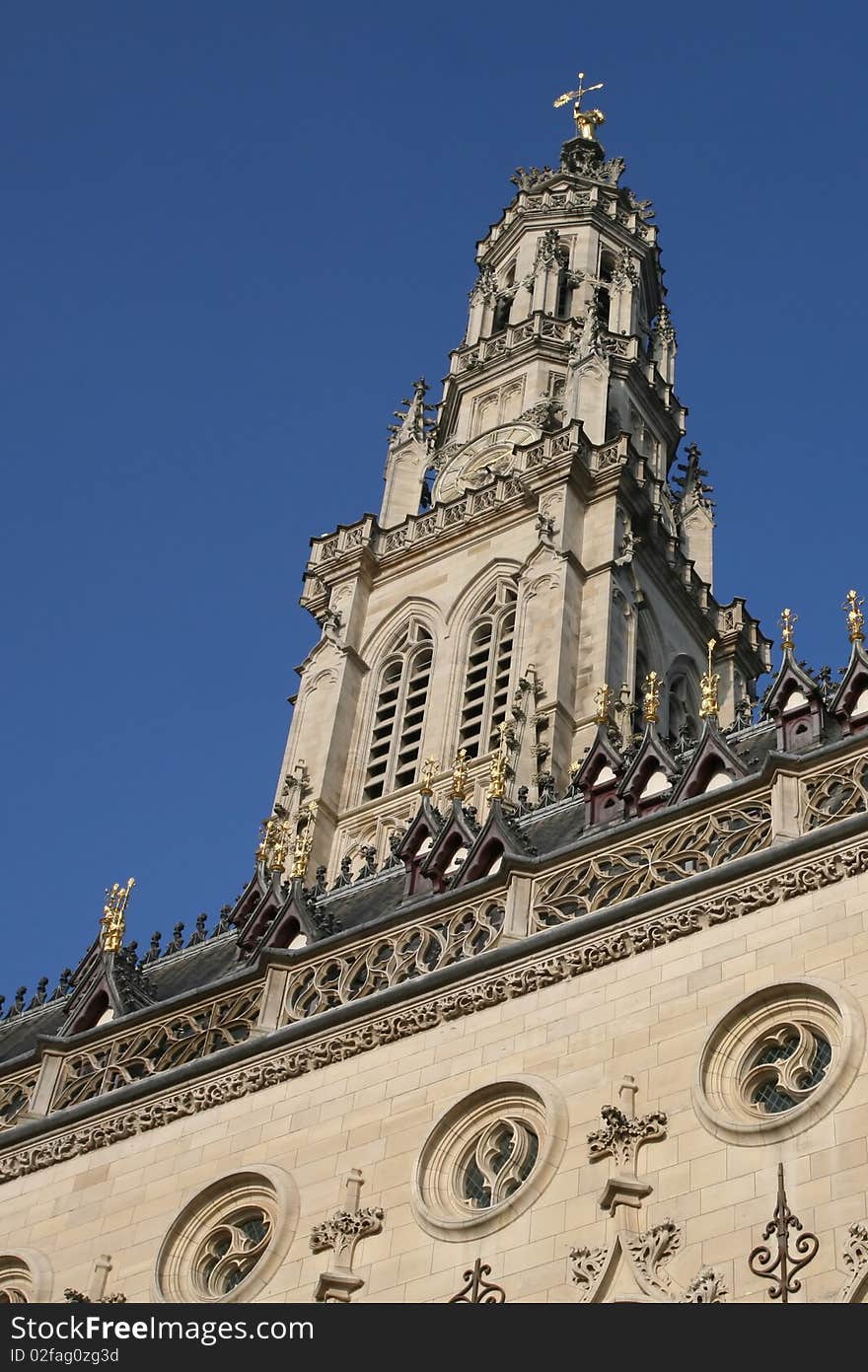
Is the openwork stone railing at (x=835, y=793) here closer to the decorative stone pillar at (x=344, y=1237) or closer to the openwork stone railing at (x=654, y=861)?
the openwork stone railing at (x=654, y=861)

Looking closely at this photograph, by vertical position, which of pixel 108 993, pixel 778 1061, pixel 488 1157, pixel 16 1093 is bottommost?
pixel 488 1157

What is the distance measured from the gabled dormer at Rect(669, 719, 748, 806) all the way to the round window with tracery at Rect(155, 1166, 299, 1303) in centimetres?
654

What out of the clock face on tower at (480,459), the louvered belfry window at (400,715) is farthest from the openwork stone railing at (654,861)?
the clock face on tower at (480,459)

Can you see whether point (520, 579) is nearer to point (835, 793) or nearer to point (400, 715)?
point (400, 715)

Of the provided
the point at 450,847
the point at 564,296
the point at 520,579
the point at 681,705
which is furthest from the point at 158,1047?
the point at 564,296

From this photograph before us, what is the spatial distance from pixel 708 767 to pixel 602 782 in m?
3.98

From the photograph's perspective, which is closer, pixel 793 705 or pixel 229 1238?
pixel 229 1238

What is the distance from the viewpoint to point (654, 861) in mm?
23453

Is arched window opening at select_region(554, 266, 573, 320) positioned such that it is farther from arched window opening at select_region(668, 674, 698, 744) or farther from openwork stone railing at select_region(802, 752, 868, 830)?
openwork stone railing at select_region(802, 752, 868, 830)

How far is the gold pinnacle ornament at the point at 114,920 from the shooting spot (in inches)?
1159

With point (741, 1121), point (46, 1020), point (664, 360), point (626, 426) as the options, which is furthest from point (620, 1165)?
point (664, 360)

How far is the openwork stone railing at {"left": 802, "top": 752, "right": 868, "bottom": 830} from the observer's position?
884 inches

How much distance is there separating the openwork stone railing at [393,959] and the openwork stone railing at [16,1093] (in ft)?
13.2
